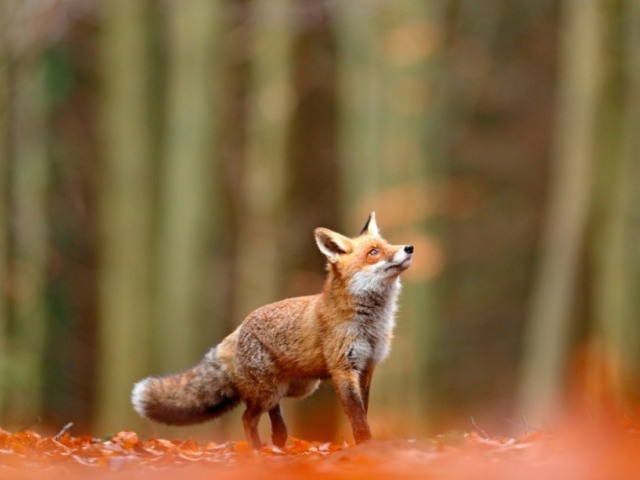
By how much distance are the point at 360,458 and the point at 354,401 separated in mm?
1171

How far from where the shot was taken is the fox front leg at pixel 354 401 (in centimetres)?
964

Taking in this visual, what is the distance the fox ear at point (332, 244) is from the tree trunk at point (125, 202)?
1415 centimetres

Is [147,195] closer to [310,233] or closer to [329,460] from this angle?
[310,233]

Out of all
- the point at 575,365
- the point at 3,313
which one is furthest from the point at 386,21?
the point at 3,313

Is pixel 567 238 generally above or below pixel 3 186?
below

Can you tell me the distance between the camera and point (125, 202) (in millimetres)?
24984

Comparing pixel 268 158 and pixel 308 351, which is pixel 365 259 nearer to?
pixel 308 351

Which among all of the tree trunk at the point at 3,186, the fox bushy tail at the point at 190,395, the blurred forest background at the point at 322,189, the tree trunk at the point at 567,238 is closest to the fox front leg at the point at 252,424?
the fox bushy tail at the point at 190,395

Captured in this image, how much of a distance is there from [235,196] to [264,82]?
849 cm

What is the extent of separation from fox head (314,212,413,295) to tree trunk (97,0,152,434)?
14191mm

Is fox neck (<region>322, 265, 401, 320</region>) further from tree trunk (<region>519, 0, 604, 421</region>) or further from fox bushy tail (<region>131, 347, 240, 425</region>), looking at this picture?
tree trunk (<region>519, 0, 604, 421</region>)

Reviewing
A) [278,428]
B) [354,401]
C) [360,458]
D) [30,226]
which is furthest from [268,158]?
[360,458]

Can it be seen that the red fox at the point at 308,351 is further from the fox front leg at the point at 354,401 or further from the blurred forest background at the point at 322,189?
the blurred forest background at the point at 322,189

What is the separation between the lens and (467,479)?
7.48 metres
